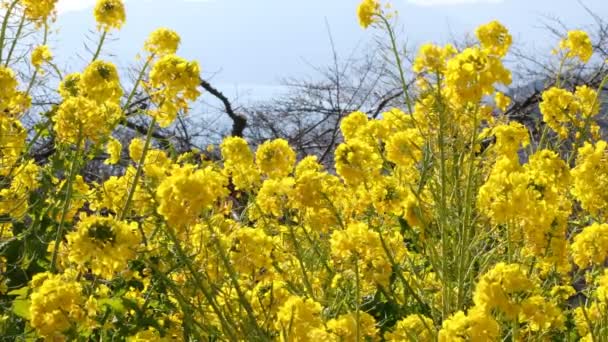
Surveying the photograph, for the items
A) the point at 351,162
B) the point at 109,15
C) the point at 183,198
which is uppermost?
the point at 109,15

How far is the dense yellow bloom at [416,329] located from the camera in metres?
2.29

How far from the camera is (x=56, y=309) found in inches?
76.9

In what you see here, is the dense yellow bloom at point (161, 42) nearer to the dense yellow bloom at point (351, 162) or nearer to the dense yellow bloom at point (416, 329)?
the dense yellow bloom at point (351, 162)

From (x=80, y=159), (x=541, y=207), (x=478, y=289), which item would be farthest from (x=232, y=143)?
(x=478, y=289)

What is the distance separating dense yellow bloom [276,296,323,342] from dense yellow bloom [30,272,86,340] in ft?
1.54

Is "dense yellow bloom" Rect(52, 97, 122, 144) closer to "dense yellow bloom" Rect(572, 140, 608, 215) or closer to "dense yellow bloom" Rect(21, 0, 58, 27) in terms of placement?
"dense yellow bloom" Rect(21, 0, 58, 27)

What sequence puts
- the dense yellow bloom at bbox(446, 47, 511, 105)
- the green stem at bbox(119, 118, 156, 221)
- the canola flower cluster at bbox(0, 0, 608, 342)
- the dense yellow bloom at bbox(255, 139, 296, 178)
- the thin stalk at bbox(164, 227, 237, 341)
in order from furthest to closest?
the dense yellow bloom at bbox(255, 139, 296, 178)
the dense yellow bloom at bbox(446, 47, 511, 105)
the green stem at bbox(119, 118, 156, 221)
the canola flower cluster at bbox(0, 0, 608, 342)
the thin stalk at bbox(164, 227, 237, 341)

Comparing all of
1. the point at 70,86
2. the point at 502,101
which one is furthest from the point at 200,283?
the point at 502,101

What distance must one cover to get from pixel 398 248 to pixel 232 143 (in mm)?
701

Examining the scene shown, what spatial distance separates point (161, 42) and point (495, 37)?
114 cm

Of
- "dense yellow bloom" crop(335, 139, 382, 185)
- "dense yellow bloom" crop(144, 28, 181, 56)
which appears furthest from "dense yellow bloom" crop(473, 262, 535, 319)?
"dense yellow bloom" crop(144, 28, 181, 56)

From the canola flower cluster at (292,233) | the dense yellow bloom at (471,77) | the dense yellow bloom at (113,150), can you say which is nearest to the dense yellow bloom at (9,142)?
the canola flower cluster at (292,233)

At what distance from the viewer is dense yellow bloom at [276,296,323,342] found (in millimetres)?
1921

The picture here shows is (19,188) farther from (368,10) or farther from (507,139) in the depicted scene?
(507,139)
